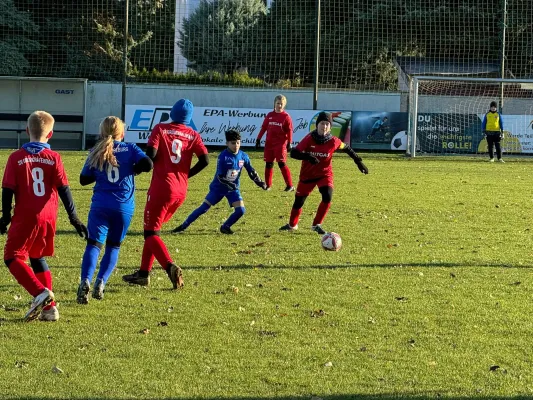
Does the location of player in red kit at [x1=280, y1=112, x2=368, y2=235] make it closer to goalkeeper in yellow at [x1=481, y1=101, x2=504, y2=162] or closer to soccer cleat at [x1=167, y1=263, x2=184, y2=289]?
soccer cleat at [x1=167, y1=263, x2=184, y2=289]

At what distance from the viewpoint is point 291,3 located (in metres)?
38.2

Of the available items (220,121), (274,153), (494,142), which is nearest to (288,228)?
(274,153)

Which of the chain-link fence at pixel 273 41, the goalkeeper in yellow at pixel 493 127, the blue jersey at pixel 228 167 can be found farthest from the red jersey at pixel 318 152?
the chain-link fence at pixel 273 41

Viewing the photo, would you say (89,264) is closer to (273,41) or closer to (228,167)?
(228,167)

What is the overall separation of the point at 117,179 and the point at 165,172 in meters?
0.88

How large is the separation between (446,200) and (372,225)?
12.7ft

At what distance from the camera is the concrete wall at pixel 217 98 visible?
32.1 m

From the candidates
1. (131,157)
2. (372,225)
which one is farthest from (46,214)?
(372,225)

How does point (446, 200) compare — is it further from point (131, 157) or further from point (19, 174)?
point (19, 174)

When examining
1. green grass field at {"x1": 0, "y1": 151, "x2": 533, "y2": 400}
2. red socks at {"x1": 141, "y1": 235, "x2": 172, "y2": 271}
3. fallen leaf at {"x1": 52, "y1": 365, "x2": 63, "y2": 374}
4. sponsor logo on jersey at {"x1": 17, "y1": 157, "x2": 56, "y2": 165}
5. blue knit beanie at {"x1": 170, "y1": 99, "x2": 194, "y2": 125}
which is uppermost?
blue knit beanie at {"x1": 170, "y1": 99, "x2": 194, "y2": 125}

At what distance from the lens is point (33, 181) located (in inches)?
268

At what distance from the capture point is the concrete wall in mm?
32062

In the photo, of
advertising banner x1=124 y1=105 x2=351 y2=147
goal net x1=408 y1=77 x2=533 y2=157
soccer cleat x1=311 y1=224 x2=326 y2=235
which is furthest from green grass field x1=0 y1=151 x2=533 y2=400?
advertising banner x1=124 y1=105 x2=351 y2=147

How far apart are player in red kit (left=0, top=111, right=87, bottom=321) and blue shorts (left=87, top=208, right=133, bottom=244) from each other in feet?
1.73
